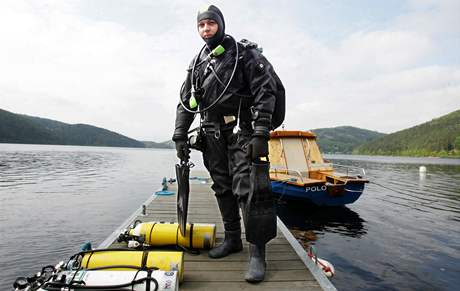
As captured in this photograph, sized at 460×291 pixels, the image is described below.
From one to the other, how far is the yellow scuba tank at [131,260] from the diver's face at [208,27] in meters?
2.73

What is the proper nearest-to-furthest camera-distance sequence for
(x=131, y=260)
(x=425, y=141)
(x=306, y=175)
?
(x=131, y=260) → (x=306, y=175) → (x=425, y=141)

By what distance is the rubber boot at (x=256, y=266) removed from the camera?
10.2 ft

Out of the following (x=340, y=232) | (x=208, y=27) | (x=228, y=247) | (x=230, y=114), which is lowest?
(x=340, y=232)

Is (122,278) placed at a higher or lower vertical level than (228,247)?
higher

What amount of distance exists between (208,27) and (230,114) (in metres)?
1.15

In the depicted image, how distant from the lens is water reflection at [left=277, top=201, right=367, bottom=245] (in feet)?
33.8

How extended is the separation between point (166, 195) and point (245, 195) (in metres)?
6.92

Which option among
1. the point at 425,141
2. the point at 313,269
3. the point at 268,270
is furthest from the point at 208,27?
the point at 425,141

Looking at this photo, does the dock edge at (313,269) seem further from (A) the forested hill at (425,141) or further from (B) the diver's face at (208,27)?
(A) the forested hill at (425,141)

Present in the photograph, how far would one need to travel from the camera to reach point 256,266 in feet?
10.6

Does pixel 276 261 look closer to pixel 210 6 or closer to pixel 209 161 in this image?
pixel 209 161

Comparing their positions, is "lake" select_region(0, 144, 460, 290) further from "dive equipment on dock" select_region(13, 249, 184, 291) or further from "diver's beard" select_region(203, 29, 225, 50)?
"diver's beard" select_region(203, 29, 225, 50)

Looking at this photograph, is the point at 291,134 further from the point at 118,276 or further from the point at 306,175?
the point at 118,276

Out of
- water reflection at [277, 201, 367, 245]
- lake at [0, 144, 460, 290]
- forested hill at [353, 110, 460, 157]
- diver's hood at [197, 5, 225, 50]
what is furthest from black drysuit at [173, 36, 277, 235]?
forested hill at [353, 110, 460, 157]
